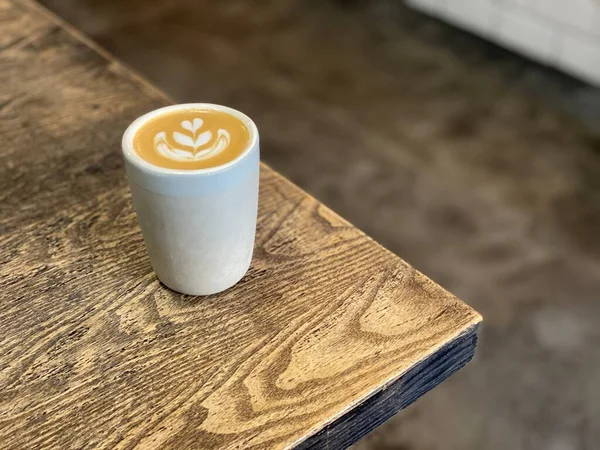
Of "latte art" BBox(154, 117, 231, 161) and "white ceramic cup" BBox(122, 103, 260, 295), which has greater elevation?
"latte art" BBox(154, 117, 231, 161)

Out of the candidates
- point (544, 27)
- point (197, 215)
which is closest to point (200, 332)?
point (197, 215)

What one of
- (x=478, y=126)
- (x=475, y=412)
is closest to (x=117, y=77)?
(x=475, y=412)

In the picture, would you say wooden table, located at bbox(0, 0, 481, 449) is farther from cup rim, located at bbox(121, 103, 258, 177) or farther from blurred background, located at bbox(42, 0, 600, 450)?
blurred background, located at bbox(42, 0, 600, 450)

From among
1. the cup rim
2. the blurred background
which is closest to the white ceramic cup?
the cup rim

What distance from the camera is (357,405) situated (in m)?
0.46

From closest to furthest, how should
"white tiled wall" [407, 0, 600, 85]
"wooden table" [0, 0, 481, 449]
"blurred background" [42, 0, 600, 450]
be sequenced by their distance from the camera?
"wooden table" [0, 0, 481, 449] < "blurred background" [42, 0, 600, 450] < "white tiled wall" [407, 0, 600, 85]

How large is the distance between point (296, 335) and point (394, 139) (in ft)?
3.92

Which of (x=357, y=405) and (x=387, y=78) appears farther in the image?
(x=387, y=78)

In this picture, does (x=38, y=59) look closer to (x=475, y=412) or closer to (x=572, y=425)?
(x=475, y=412)

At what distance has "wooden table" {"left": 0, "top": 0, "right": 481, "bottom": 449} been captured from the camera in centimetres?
46

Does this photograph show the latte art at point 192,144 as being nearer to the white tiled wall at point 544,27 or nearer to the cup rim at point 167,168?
the cup rim at point 167,168

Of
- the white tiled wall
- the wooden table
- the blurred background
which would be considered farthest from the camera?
the white tiled wall

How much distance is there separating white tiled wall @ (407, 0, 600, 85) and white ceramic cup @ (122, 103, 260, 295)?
5.03ft

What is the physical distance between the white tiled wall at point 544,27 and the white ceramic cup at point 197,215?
1.53 meters
